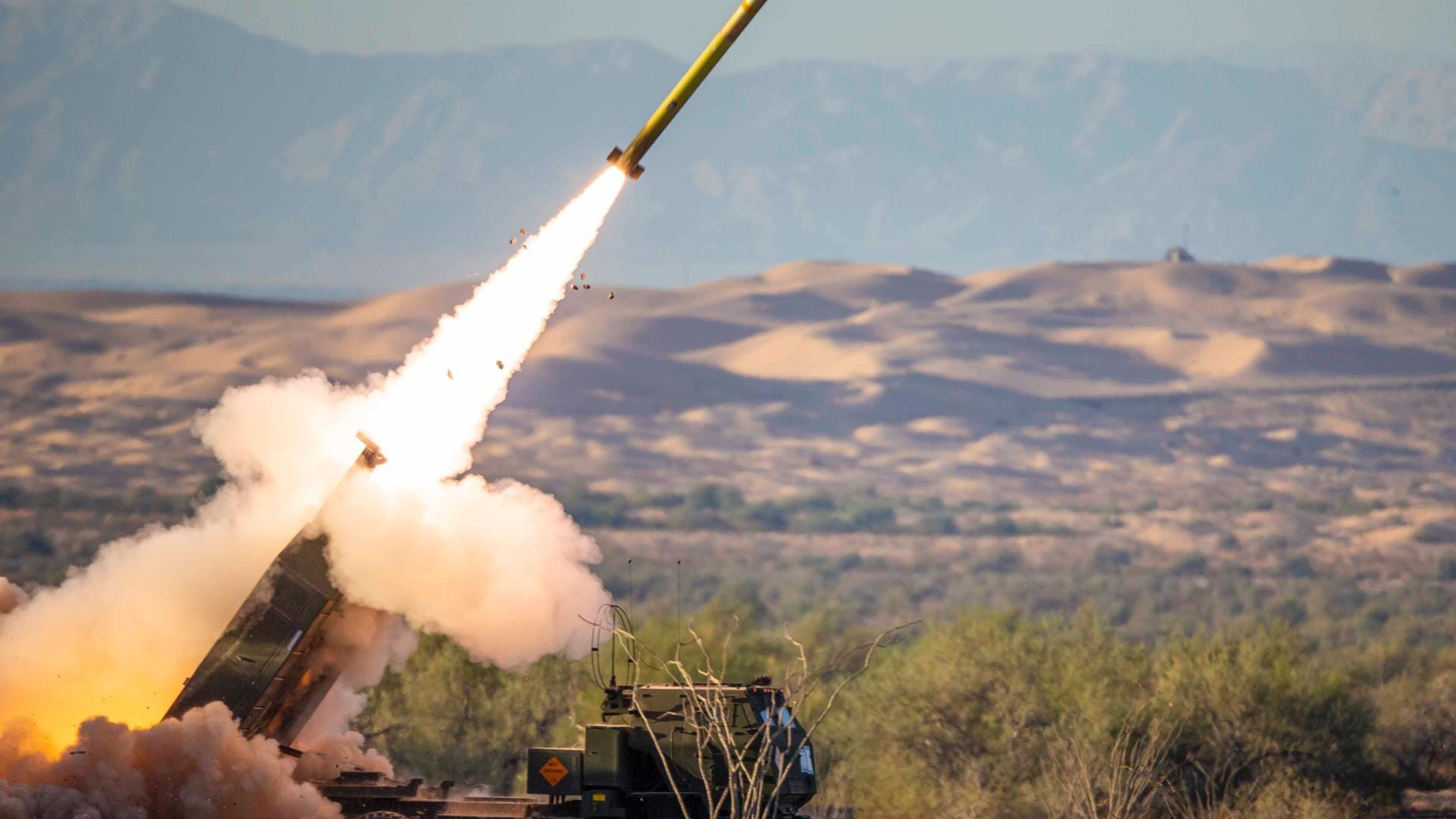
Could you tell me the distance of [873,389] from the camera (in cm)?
17462

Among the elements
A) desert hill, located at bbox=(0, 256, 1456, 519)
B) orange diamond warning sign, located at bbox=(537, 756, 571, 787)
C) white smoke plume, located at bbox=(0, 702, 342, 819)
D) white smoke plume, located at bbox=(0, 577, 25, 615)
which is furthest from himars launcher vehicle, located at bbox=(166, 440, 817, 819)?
desert hill, located at bbox=(0, 256, 1456, 519)

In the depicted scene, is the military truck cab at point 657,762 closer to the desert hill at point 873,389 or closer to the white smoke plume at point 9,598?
the white smoke plume at point 9,598

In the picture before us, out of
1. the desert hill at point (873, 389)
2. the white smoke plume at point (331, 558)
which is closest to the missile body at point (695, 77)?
the white smoke plume at point (331, 558)

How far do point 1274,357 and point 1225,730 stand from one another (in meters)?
135

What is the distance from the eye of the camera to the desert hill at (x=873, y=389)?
5349 inches

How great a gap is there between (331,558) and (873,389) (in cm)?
14668

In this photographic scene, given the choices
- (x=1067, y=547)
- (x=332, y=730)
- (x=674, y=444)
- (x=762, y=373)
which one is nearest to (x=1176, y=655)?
(x=332, y=730)

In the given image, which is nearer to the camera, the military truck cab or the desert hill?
the military truck cab

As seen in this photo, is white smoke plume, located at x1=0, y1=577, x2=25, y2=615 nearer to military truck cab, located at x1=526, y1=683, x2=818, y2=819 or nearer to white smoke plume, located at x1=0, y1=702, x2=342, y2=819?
white smoke plume, located at x1=0, y1=702, x2=342, y2=819

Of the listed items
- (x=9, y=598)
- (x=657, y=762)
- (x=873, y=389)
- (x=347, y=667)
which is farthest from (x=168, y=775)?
(x=873, y=389)

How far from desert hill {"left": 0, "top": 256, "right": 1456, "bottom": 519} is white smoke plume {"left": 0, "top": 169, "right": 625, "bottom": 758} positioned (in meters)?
84.2

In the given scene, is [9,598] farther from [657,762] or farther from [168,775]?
[657,762]

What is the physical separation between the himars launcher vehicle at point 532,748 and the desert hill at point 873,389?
86642 mm

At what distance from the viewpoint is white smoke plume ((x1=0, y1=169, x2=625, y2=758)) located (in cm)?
2950
